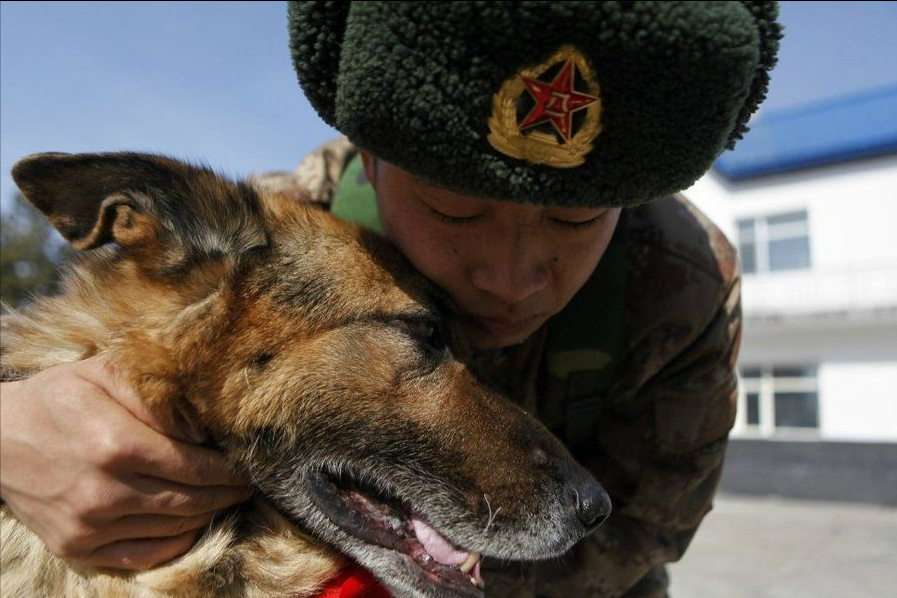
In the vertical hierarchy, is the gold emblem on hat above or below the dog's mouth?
above

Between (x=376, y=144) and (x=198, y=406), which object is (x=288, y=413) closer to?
(x=198, y=406)

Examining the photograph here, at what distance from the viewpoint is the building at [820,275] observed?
64.4 ft

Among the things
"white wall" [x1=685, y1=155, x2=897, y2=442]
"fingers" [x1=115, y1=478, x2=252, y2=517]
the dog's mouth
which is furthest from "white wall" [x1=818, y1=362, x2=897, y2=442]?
"fingers" [x1=115, y1=478, x2=252, y2=517]

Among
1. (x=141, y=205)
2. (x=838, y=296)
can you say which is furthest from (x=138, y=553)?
(x=838, y=296)

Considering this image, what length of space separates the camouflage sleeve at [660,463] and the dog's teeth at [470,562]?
0.95 metres

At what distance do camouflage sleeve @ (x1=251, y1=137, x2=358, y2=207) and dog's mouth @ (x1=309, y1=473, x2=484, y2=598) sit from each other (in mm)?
1667

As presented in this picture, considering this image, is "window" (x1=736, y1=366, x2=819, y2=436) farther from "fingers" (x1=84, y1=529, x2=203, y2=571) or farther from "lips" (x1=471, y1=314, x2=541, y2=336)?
"fingers" (x1=84, y1=529, x2=203, y2=571)

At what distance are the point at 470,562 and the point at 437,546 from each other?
0.10 metres

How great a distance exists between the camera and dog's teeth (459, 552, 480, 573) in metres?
2.10

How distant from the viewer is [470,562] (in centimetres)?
211

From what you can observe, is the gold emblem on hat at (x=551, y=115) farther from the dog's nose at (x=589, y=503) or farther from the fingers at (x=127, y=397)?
the fingers at (x=127, y=397)

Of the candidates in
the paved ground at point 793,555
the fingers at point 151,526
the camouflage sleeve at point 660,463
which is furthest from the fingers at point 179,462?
the paved ground at point 793,555

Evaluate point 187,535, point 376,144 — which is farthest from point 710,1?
point 187,535

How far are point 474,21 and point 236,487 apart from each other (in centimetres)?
138
